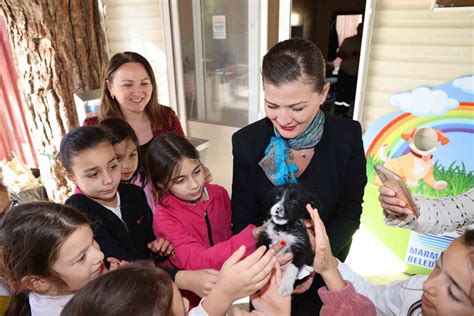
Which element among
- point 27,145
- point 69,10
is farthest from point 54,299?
point 27,145

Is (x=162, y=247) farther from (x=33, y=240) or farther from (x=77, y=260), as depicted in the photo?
(x=33, y=240)

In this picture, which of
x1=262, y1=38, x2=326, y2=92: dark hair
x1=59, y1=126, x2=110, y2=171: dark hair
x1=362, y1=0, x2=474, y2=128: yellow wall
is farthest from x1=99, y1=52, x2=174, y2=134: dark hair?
x1=362, y1=0, x2=474, y2=128: yellow wall

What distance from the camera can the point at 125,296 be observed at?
785 millimetres

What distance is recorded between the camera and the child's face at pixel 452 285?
0.88 metres

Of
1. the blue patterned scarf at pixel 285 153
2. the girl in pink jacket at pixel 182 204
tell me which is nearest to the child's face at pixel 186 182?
the girl in pink jacket at pixel 182 204

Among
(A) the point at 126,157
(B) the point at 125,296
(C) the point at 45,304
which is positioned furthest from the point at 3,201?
(B) the point at 125,296

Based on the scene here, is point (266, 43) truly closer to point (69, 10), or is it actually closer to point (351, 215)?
point (69, 10)

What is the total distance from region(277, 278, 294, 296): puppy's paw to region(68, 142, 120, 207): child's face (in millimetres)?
847

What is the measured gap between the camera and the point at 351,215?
1.47 metres

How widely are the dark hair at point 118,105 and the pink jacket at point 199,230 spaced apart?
2.44ft

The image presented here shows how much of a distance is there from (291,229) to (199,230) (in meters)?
0.51

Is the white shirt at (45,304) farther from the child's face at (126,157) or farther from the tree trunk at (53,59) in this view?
the tree trunk at (53,59)

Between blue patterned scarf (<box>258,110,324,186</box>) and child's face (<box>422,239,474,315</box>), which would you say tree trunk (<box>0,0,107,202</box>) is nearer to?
blue patterned scarf (<box>258,110,324,186</box>)

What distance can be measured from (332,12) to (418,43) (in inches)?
59.1
